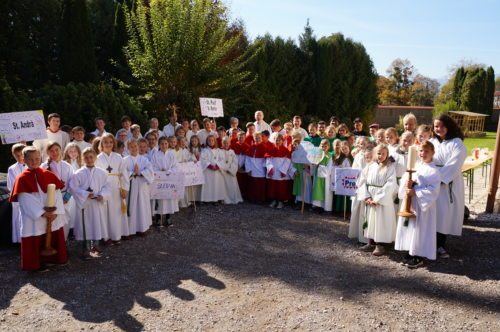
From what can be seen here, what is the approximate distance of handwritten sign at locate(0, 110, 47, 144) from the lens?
25.6ft

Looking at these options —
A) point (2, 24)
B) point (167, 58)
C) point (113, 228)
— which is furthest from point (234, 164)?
point (2, 24)

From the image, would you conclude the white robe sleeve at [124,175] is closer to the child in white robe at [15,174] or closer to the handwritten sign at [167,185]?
the handwritten sign at [167,185]

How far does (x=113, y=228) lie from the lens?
24.1 feet

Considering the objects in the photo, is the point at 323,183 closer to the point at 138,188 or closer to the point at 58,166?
the point at 138,188

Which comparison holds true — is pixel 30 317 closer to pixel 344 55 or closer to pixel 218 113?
pixel 218 113

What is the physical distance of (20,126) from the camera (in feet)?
25.9

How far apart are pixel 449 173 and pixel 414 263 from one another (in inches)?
55.1

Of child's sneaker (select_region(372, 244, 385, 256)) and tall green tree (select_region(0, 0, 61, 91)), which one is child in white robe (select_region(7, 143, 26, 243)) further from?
tall green tree (select_region(0, 0, 61, 91))

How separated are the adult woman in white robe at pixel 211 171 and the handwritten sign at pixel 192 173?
589 millimetres

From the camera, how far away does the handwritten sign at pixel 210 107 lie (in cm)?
1127

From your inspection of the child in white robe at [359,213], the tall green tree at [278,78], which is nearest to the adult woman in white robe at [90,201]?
the child in white robe at [359,213]

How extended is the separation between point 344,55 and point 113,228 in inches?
714

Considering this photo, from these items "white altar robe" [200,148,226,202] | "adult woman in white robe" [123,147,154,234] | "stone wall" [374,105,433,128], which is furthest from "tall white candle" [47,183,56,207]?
"stone wall" [374,105,433,128]

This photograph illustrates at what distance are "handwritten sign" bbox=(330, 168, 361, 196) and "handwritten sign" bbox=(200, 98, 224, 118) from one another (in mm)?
4152
